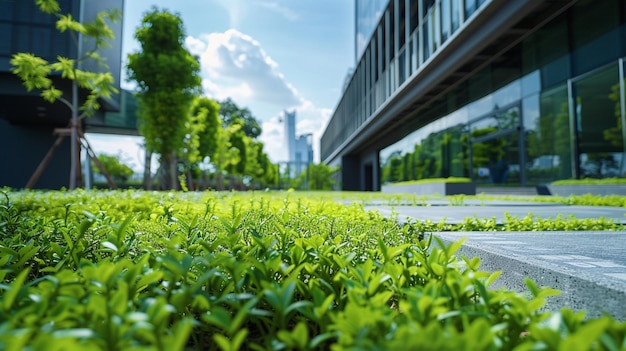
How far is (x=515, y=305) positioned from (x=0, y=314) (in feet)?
4.93

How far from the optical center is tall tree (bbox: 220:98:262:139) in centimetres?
6438

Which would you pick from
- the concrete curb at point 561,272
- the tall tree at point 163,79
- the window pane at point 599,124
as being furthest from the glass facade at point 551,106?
the tall tree at point 163,79

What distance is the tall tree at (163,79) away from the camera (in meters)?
17.2

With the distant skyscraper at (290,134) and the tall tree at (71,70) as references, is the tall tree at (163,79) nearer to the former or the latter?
the tall tree at (71,70)

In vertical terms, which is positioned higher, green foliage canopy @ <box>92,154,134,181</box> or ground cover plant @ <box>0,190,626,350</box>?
green foliage canopy @ <box>92,154,134,181</box>

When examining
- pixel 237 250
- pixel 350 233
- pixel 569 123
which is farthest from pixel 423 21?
pixel 237 250

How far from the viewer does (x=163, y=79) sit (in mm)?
17156

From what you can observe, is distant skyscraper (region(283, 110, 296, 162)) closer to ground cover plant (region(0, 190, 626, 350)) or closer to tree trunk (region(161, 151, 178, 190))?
tree trunk (region(161, 151, 178, 190))

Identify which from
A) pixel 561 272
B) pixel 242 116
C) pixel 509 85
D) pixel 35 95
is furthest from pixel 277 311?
pixel 242 116

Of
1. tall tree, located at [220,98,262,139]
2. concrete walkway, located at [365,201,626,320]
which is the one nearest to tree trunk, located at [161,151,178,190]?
concrete walkway, located at [365,201,626,320]

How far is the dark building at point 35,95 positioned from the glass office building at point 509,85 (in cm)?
1159

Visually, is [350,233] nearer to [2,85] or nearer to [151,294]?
[151,294]

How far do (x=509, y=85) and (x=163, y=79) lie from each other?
46.0ft

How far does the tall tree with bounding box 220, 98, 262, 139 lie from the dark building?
42404 millimetres
